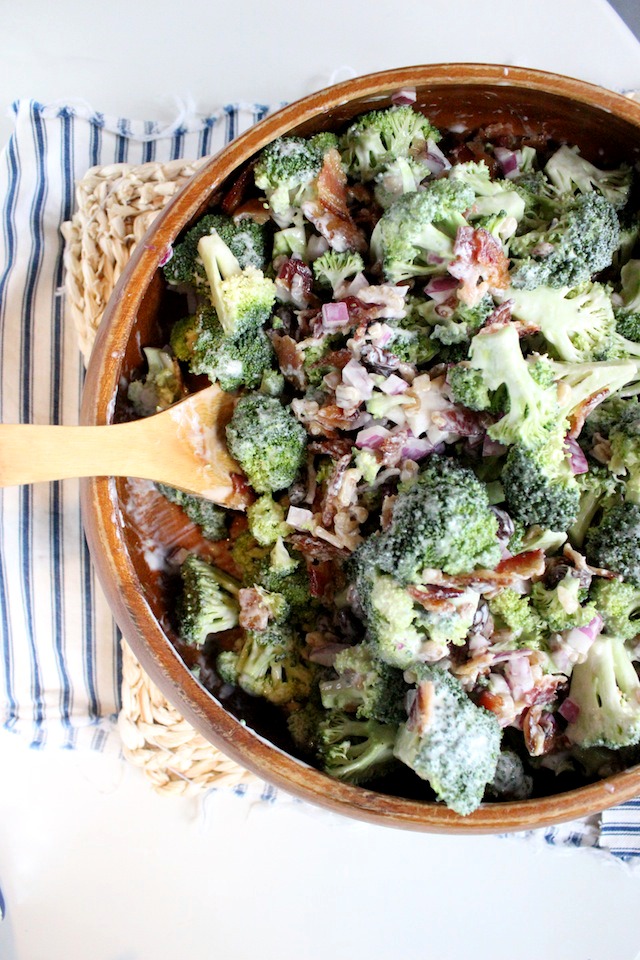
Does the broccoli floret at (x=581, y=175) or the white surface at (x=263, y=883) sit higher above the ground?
the broccoli floret at (x=581, y=175)

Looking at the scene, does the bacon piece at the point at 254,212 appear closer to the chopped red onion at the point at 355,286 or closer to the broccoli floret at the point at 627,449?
the chopped red onion at the point at 355,286

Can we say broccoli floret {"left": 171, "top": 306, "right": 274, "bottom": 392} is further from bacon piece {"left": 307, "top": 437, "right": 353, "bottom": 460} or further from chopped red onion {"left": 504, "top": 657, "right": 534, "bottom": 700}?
chopped red onion {"left": 504, "top": 657, "right": 534, "bottom": 700}

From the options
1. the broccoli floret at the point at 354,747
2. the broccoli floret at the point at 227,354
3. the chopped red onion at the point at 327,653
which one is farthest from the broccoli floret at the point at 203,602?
the broccoli floret at the point at 227,354

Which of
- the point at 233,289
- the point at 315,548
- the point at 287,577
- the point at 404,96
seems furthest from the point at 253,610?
the point at 404,96

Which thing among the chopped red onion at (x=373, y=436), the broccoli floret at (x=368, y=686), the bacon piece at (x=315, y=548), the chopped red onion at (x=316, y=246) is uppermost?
the chopped red onion at (x=316, y=246)

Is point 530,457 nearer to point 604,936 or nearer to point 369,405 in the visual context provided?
point 369,405

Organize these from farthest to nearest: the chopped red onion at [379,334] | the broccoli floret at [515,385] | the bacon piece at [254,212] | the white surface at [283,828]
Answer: the white surface at [283,828] → the bacon piece at [254,212] → the chopped red onion at [379,334] → the broccoli floret at [515,385]

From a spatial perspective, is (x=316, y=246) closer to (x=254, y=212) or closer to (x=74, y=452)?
(x=254, y=212)
